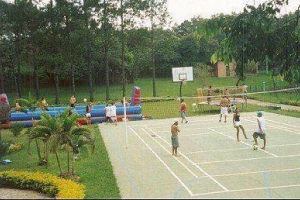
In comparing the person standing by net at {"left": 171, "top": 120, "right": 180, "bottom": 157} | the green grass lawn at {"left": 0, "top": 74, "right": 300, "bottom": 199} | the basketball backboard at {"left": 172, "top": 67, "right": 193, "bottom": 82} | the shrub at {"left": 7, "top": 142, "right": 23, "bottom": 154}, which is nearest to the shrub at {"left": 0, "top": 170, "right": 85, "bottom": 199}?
the green grass lawn at {"left": 0, "top": 74, "right": 300, "bottom": 199}

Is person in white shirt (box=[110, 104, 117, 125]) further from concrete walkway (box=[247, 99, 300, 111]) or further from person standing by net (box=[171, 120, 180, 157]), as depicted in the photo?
concrete walkway (box=[247, 99, 300, 111])

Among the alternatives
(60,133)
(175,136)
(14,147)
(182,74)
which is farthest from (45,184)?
(182,74)

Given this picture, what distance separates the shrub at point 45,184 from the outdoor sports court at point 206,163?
1.58 meters

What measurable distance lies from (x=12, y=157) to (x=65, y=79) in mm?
46471

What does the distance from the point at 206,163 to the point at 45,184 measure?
6654 millimetres

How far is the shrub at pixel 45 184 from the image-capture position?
1281 centimetres

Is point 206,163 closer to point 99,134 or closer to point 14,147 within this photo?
point 99,134

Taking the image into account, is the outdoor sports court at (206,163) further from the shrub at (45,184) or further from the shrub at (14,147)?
the shrub at (14,147)

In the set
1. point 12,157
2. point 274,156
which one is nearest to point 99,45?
point 12,157

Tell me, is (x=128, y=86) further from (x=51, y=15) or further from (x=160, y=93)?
(x=51, y=15)

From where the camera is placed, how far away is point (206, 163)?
16891mm

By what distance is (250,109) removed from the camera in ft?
114

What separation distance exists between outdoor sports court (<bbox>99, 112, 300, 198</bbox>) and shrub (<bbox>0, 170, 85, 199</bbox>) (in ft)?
5.18

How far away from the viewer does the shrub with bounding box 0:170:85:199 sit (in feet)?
42.0
